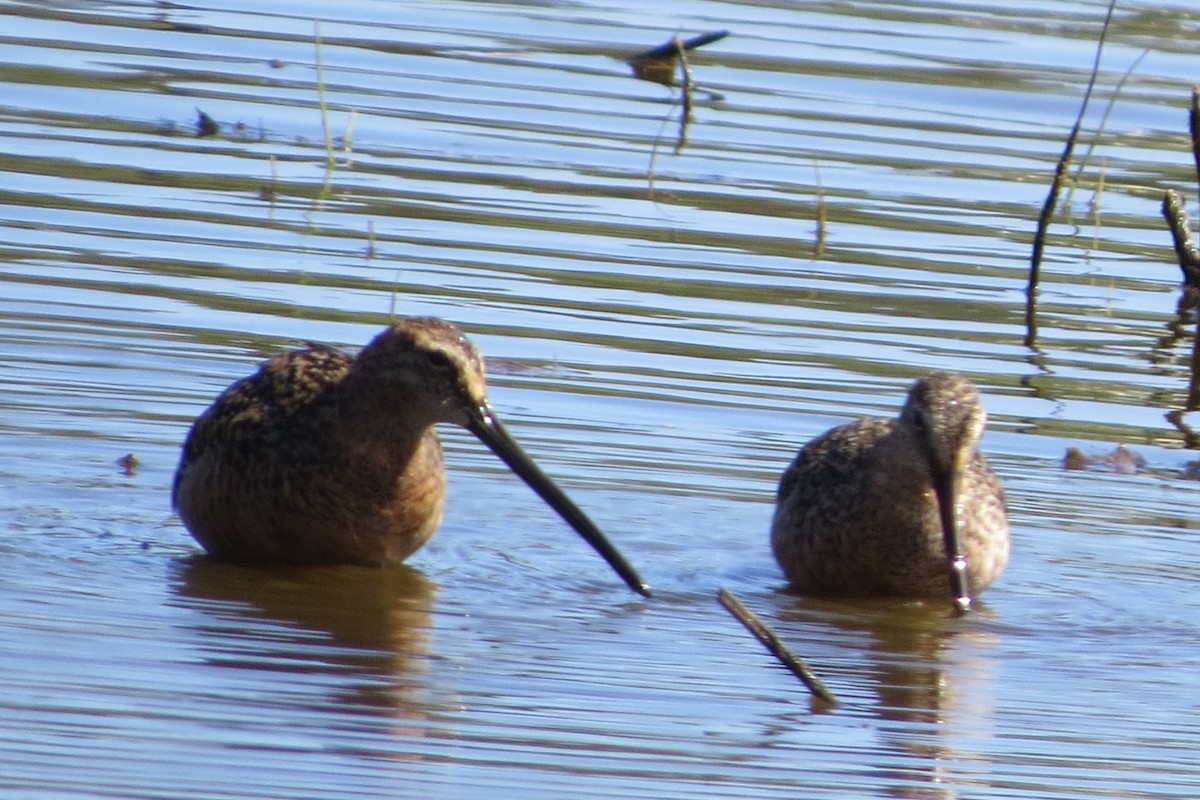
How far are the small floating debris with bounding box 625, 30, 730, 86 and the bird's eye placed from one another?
8604 mm

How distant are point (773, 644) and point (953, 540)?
6.36ft

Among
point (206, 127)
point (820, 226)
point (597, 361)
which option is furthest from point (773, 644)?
point (206, 127)

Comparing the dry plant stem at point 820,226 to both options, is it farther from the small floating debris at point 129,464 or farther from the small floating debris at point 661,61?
the small floating debris at point 129,464

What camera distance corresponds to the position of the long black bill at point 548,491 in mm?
7348

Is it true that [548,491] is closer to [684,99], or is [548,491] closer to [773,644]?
[773,644]

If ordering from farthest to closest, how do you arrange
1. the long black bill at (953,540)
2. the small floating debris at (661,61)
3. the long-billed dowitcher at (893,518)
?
1. the small floating debris at (661,61)
2. the long-billed dowitcher at (893,518)
3. the long black bill at (953,540)

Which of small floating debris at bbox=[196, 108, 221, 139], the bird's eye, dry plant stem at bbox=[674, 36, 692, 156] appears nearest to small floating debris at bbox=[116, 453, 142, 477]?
the bird's eye

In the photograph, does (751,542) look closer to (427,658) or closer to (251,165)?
(427,658)

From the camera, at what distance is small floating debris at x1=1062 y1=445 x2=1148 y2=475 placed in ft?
30.2

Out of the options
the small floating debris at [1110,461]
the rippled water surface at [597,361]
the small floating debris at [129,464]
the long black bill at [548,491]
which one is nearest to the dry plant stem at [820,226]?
the rippled water surface at [597,361]

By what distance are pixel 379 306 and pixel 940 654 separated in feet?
13.3

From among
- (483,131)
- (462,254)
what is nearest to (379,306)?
(462,254)

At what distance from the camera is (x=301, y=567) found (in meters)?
7.64

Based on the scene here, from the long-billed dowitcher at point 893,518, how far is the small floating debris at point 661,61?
26.2ft
